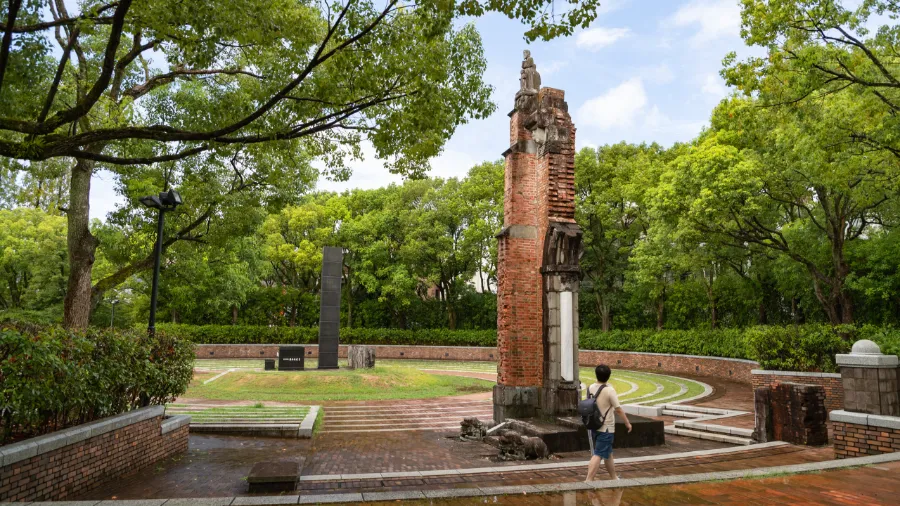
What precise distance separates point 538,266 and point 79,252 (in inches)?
445

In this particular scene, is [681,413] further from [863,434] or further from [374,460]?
[374,460]

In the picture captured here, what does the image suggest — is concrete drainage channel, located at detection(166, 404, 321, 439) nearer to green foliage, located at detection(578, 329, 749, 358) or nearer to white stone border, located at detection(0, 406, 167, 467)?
white stone border, located at detection(0, 406, 167, 467)

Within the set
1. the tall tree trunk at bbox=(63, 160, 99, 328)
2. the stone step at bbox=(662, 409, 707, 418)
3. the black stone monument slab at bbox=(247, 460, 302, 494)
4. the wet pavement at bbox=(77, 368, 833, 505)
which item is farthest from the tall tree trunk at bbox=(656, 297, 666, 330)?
the black stone monument slab at bbox=(247, 460, 302, 494)

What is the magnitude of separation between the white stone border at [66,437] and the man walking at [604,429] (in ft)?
19.9

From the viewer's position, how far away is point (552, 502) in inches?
208

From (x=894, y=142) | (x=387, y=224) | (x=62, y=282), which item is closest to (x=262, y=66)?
(x=894, y=142)

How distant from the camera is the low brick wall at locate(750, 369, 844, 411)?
13.5 meters

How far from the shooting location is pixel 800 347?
1466cm

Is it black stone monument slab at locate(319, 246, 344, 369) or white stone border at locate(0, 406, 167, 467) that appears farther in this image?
black stone monument slab at locate(319, 246, 344, 369)

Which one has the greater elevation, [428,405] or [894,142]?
[894,142]

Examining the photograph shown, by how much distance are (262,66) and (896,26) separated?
1378cm

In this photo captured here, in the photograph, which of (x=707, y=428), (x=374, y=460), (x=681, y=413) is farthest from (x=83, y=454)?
(x=681, y=413)

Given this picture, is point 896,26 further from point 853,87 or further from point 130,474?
point 130,474

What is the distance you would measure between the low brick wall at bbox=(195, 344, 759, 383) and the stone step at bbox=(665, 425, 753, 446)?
527 inches
